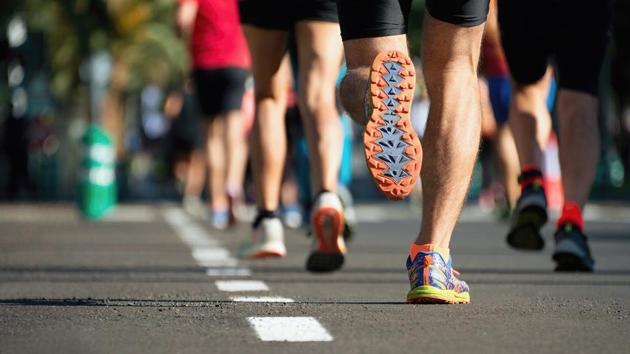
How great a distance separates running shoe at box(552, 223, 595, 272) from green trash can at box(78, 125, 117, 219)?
9.35m

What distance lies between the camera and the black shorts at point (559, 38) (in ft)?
23.6

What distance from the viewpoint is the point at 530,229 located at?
284 inches

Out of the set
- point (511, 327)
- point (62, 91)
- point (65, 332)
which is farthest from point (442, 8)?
point (62, 91)

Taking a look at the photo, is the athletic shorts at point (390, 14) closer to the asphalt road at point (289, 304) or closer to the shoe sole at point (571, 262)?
the asphalt road at point (289, 304)

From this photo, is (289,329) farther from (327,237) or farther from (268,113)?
(268,113)

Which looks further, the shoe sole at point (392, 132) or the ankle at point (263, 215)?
the ankle at point (263, 215)

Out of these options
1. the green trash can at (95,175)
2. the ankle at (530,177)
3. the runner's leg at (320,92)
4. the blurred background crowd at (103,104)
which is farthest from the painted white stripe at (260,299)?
the green trash can at (95,175)

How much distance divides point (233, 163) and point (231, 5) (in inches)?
48.5

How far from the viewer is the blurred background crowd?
22.9m

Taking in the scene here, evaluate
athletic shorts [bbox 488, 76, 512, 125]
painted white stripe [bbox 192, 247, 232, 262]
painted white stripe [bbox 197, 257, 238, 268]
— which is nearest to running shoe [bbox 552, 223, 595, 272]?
painted white stripe [bbox 197, 257, 238, 268]

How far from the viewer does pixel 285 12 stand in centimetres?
730

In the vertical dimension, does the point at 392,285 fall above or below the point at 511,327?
below

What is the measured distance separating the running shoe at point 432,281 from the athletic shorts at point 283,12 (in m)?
2.16

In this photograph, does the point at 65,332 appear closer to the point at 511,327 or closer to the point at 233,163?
the point at 511,327
